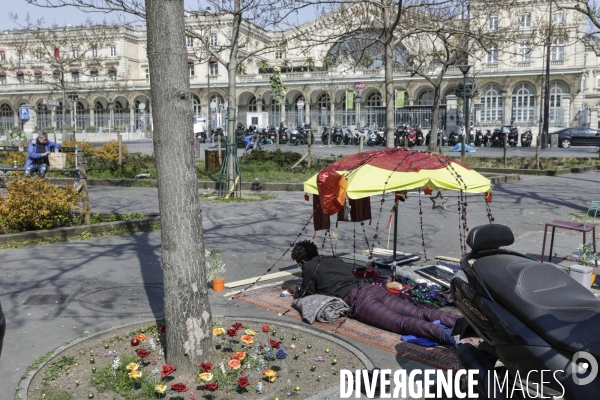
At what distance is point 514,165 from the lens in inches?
917

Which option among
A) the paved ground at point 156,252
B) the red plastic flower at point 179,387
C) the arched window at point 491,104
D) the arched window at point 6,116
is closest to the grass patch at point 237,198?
the paved ground at point 156,252

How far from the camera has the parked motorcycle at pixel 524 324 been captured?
10.2 ft

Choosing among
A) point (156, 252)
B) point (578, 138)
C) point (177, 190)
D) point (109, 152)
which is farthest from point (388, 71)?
point (578, 138)

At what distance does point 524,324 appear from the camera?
3.41m

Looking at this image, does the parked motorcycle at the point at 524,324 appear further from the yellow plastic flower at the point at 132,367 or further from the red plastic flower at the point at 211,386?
the yellow plastic flower at the point at 132,367

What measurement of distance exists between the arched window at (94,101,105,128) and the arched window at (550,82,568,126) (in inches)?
1859

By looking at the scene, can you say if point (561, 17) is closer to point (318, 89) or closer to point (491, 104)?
point (491, 104)

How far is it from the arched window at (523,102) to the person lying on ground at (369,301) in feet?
170

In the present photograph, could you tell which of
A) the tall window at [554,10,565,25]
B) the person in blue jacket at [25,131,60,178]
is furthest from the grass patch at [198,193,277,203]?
the tall window at [554,10,565,25]

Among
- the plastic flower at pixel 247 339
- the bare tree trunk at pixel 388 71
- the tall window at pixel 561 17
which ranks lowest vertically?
the plastic flower at pixel 247 339

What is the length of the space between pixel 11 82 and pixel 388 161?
80782 mm

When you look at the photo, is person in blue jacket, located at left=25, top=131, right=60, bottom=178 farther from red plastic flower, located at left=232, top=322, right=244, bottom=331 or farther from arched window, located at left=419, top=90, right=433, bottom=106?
arched window, located at left=419, top=90, right=433, bottom=106

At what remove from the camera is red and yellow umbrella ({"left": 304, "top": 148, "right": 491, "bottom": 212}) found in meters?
6.12

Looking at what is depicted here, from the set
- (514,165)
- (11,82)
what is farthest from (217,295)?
(11,82)
